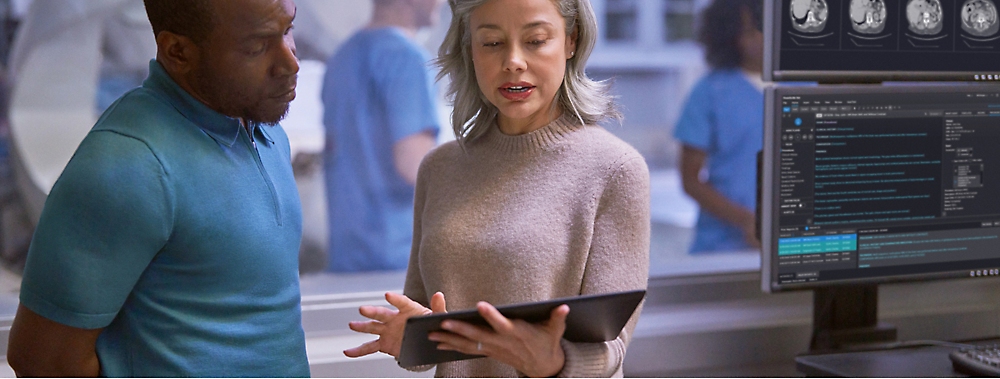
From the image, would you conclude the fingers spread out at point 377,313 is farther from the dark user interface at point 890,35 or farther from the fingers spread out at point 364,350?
the dark user interface at point 890,35

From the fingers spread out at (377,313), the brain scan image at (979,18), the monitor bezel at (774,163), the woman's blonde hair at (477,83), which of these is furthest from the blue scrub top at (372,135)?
the brain scan image at (979,18)

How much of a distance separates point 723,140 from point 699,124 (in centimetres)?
9

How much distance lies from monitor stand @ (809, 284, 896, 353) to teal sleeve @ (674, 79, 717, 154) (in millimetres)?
782

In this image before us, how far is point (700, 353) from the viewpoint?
1.92 metres

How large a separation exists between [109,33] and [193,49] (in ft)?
3.72

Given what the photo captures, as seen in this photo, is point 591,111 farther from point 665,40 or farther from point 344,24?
point 665,40

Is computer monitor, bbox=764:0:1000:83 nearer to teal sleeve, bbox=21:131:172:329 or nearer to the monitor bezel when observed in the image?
the monitor bezel

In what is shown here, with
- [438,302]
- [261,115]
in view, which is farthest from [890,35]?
[261,115]

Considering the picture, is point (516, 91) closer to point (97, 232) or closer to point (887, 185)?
point (97, 232)

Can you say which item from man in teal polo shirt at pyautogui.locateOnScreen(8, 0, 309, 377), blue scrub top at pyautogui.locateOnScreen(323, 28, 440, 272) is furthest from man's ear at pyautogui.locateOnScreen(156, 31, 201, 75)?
blue scrub top at pyautogui.locateOnScreen(323, 28, 440, 272)

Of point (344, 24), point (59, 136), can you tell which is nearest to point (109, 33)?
point (59, 136)

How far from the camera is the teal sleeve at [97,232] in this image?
2.89ft

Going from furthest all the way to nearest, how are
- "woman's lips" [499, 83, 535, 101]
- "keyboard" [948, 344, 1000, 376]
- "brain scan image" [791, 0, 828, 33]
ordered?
"brain scan image" [791, 0, 828, 33]
"keyboard" [948, 344, 1000, 376]
"woman's lips" [499, 83, 535, 101]

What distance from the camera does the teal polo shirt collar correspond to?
3.26ft
